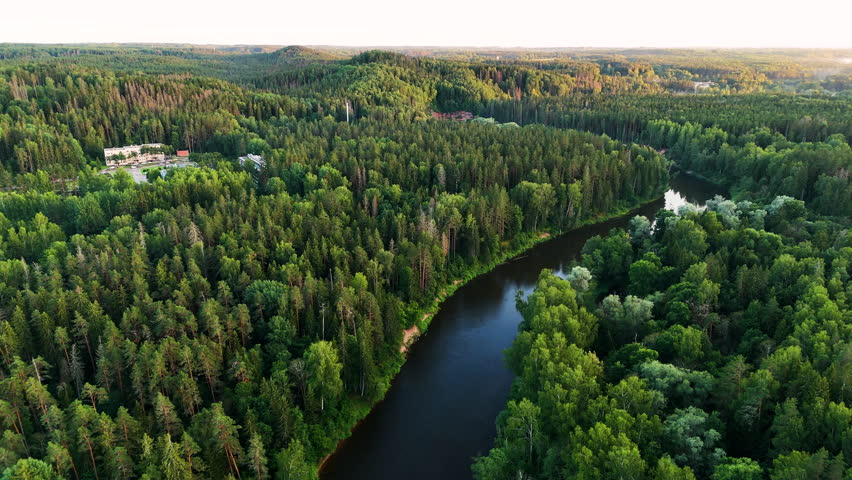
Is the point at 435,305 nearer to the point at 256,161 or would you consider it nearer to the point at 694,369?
the point at 694,369

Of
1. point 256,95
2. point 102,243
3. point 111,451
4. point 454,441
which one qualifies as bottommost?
point 454,441

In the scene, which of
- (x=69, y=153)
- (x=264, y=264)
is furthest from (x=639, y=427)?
(x=69, y=153)

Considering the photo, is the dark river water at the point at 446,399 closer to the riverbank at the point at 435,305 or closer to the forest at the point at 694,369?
the riverbank at the point at 435,305

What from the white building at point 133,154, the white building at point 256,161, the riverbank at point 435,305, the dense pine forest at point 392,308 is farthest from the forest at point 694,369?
the white building at point 133,154

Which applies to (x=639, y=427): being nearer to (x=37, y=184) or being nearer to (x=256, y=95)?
(x=37, y=184)

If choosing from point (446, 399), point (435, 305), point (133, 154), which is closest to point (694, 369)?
point (446, 399)
